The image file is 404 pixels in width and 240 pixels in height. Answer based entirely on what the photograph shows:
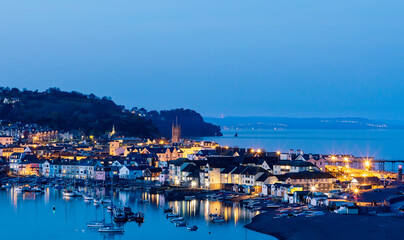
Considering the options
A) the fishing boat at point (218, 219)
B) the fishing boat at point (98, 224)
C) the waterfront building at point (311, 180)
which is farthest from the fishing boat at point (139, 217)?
the waterfront building at point (311, 180)

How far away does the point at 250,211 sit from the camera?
26797 mm

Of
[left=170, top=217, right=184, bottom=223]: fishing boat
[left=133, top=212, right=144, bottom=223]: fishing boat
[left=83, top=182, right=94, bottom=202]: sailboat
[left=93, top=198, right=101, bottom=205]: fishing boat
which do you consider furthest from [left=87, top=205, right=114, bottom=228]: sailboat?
[left=83, top=182, right=94, bottom=202]: sailboat

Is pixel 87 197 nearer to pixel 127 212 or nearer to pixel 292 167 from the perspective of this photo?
pixel 127 212

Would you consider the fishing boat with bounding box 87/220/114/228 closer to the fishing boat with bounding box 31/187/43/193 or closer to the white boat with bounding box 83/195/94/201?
the white boat with bounding box 83/195/94/201

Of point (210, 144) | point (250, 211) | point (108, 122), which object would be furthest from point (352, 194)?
point (108, 122)

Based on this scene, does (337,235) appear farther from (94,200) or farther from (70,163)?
(70,163)

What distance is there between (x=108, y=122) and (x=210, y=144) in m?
30.1

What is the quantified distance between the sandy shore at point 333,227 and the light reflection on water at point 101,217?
78 cm

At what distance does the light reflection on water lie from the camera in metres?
22.3

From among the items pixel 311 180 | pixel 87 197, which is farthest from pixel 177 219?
pixel 311 180

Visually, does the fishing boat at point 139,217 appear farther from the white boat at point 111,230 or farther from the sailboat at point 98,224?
the white boat at point 111,230

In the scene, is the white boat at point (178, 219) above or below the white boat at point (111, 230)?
above

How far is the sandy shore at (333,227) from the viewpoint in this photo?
19562 millimetres

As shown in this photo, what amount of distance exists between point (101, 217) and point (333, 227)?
9973 millimetres
